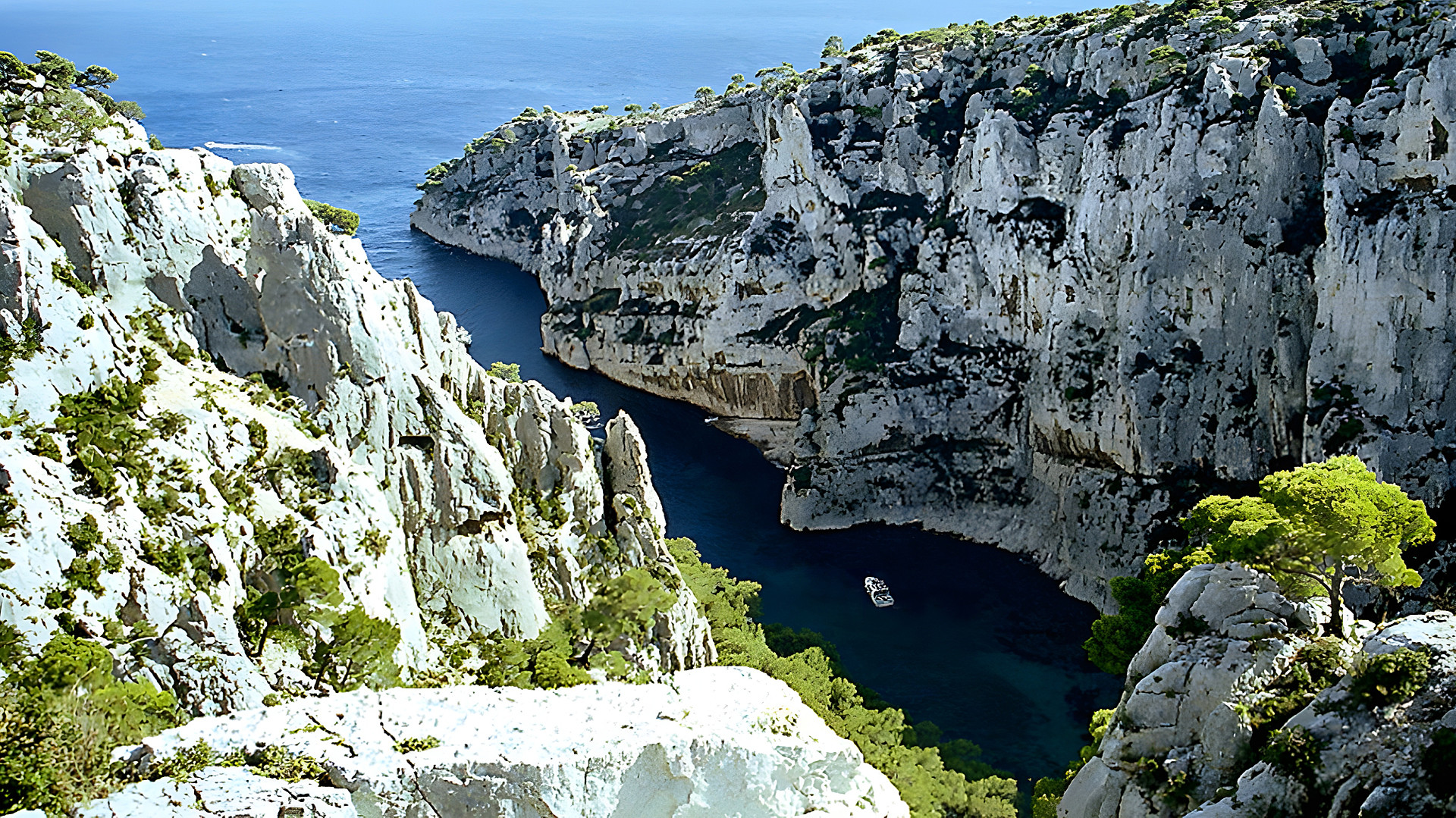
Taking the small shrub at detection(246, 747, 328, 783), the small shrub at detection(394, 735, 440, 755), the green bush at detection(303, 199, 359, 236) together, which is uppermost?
the green bush at detection(303, 199, 359, 236)

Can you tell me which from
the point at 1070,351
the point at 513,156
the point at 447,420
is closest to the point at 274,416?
the point at 447,420

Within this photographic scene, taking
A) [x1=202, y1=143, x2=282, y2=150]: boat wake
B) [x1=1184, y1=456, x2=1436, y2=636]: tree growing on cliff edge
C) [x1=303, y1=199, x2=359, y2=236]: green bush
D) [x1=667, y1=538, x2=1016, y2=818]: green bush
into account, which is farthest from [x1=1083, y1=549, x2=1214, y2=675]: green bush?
[x1=202, y1=143, x2=282, y2=150]: boat wake

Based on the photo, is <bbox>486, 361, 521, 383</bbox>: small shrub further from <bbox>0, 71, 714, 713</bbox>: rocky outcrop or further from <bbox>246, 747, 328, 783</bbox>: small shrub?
<bbox>246, 747, 328, 783</bbox>: small shrub

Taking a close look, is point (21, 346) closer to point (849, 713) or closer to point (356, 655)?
point (356, 655)

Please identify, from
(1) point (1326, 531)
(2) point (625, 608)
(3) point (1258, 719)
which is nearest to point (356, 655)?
(2) point (625, 608)

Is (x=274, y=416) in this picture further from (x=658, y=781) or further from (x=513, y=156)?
(x=513, y=156)
